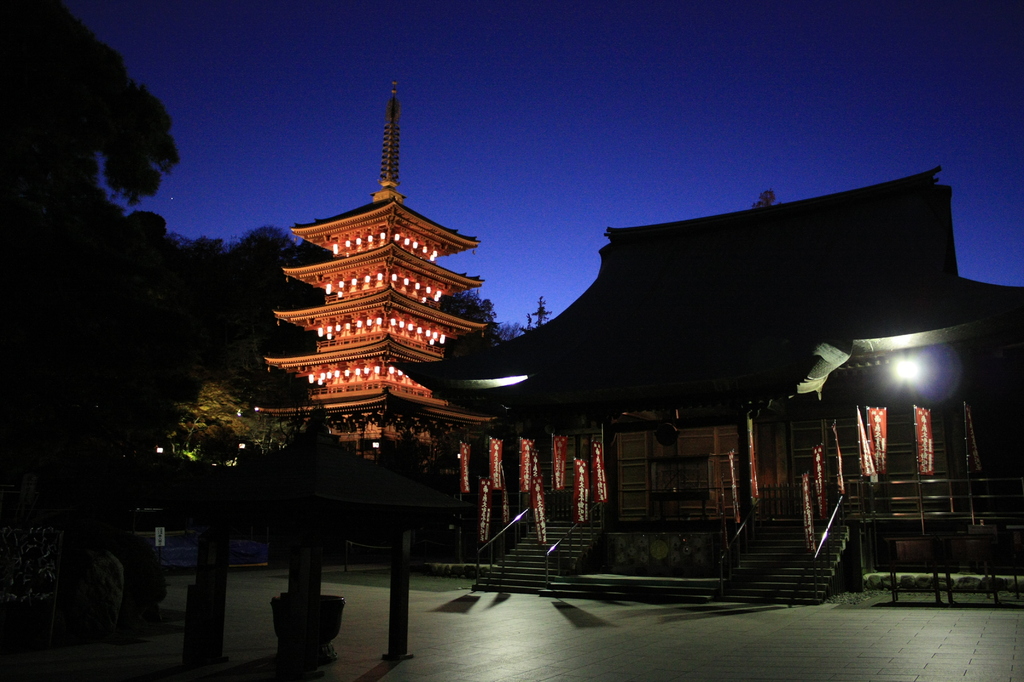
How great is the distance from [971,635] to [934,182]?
11478 mm

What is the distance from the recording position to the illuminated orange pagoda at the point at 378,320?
35.5 meters

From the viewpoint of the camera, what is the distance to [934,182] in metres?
17.0

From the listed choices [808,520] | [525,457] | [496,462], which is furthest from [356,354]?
[808,520]

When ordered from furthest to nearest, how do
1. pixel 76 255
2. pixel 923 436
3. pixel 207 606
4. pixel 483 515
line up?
pixel 483 515, pixel 923 436, pixel 76 255, pixel 207 606

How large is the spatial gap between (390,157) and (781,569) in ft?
105

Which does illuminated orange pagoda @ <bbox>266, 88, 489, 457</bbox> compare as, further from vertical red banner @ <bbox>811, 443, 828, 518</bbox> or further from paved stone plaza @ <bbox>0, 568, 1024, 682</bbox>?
paved stone plaza @ <bbox>0, 568, 1024, 682</bbox>

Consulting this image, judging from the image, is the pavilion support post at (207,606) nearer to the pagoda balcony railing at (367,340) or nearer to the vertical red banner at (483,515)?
the vertical red banner at (483,515)

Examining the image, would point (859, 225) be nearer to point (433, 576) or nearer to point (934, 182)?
point (934, 182)

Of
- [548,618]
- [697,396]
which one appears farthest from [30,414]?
[697,396]

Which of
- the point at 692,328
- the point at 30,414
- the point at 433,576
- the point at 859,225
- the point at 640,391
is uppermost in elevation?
the point at 859,225

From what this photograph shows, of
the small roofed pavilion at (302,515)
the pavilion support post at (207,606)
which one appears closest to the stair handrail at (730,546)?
the small roofed pavilion at (302,515)

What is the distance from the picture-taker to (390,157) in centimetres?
4031

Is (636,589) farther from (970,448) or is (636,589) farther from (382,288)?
(382,288)

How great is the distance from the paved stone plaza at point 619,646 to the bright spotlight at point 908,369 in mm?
4173
